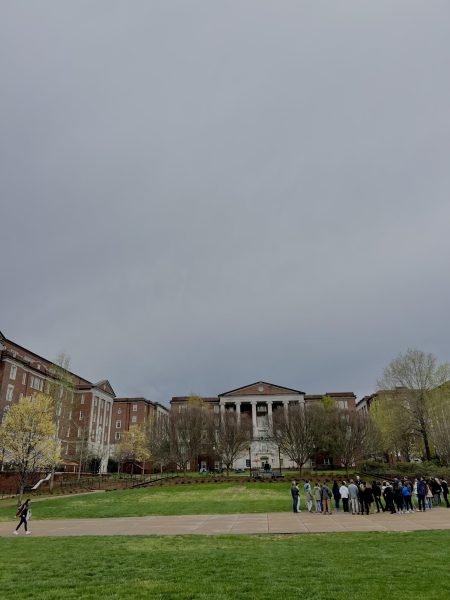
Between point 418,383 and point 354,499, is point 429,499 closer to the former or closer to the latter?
point 354,499

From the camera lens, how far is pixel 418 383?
2158 inches

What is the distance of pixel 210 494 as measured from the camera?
38.2 m

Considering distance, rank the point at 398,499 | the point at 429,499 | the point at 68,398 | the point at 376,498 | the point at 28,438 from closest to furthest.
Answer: the point at 398,499 → the point at 376,498 → the point at 429,499 → the point at 28,438 → the point at 68,398

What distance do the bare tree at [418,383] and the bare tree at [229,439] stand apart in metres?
21.8

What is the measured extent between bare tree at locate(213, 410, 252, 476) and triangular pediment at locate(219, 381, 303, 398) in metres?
31.8

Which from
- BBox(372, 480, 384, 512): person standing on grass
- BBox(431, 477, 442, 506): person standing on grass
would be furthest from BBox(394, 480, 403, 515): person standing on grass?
BBox(431, 477, 442, 506): person standing on grass

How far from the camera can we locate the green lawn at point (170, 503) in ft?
89.6

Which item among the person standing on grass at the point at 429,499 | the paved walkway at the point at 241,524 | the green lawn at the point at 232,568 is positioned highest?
the person standing on grass at the point at 429,499

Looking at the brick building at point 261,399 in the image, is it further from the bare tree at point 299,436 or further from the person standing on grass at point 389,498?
the person standing on grass at point 389,498

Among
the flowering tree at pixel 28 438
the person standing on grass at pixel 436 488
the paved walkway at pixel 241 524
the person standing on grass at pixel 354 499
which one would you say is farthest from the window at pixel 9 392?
the person standing on grass at pixel 436 488

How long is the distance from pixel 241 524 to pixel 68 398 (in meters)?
38.2

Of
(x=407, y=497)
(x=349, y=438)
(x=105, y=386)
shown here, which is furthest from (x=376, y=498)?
(x=105, y=386)

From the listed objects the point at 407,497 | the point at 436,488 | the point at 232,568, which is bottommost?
the point at 232,568

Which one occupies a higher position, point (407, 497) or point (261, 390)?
point (261, 390)
